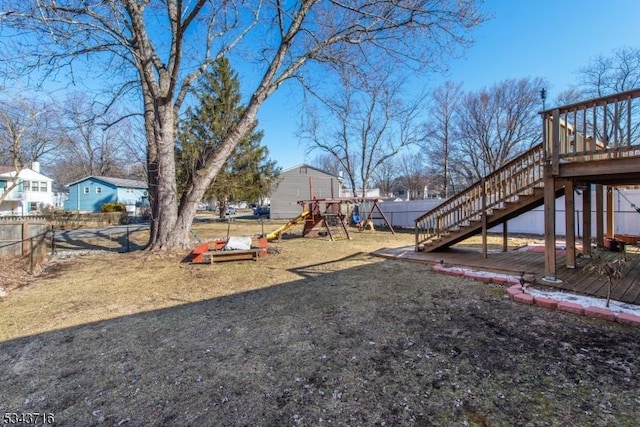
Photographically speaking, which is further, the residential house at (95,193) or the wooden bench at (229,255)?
the residential house at (95,193)

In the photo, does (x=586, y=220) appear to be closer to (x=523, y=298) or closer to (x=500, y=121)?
(x=523, y=298)

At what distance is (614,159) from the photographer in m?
4.01

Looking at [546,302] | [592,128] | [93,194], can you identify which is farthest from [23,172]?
[592,128]

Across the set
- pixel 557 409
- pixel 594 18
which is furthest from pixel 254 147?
pixel 557 409

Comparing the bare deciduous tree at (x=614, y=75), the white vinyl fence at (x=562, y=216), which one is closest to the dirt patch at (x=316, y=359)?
the white vinyl fence at (x=562, y=216)

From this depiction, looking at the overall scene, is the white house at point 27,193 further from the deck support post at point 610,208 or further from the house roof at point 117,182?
the deck support post at point 610,208

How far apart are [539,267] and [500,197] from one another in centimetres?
150

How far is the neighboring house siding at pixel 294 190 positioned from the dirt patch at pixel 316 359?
22.6 m

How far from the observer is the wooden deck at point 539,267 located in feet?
13.4

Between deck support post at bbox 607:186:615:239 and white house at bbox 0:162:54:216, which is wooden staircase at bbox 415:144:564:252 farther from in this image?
white house at bbox 0:162:54:216

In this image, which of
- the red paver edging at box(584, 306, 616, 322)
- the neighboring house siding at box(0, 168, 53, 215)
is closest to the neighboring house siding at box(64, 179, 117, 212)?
the neighboring house siding at box(0, 168, 53, 215)

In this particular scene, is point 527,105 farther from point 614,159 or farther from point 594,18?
point 614,159

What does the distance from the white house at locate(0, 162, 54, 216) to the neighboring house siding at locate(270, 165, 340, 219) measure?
20.6 meters

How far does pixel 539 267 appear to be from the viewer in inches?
212
